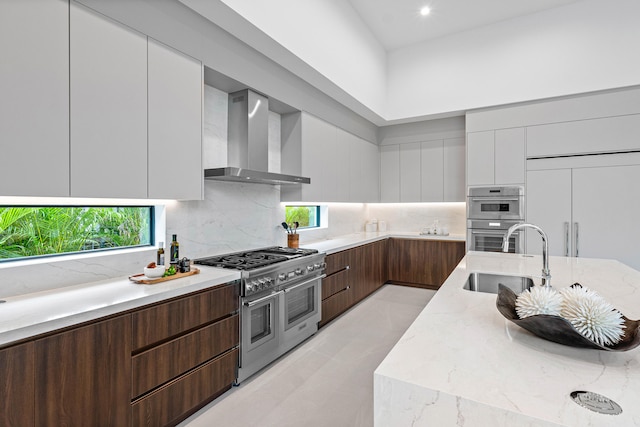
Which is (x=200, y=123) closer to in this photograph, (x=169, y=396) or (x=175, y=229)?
(x=175, y=229)

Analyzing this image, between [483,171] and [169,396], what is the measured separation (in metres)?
4.51

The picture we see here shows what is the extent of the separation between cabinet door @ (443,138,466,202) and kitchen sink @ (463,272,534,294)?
316 centimetres

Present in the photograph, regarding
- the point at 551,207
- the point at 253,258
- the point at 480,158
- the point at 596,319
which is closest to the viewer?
the point at 596,319

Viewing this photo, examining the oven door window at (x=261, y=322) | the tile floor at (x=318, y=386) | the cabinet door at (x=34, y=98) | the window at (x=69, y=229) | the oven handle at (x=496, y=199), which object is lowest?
the tile floor at (x=318, y=386)

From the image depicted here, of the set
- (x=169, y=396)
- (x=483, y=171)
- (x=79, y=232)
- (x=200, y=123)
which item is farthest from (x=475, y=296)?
(x=483, y=171)

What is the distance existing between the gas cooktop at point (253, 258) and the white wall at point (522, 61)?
3094 millimetres

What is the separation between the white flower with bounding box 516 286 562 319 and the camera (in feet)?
3.44

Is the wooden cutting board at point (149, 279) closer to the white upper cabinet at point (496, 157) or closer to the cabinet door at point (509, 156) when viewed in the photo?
the white upper cabinet at point (496, 157)

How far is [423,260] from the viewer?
4.94 m

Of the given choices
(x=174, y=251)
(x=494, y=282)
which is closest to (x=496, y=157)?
(x=494, y=282)

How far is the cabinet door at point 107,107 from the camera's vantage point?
173cm

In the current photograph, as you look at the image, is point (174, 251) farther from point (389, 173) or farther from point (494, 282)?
point (389, 173)

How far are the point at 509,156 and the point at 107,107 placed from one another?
4582 millimetres

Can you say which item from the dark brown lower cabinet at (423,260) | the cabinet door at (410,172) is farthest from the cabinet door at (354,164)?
the dark brown lower cabinet at (423,260)
